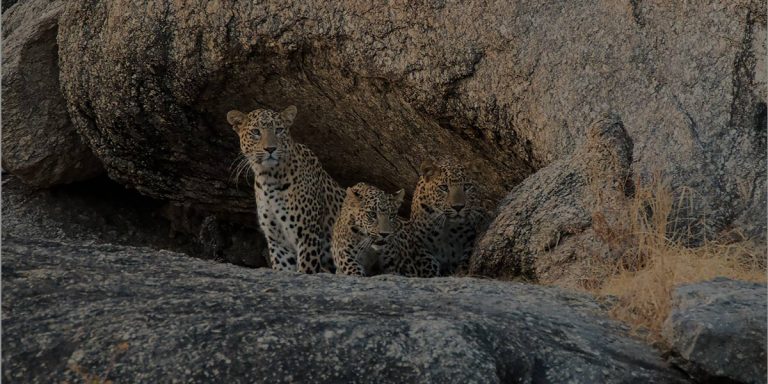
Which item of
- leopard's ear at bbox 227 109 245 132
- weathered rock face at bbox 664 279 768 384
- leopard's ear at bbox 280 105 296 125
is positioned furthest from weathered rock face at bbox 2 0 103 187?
weathered rock face at bbox 664 279 768 384

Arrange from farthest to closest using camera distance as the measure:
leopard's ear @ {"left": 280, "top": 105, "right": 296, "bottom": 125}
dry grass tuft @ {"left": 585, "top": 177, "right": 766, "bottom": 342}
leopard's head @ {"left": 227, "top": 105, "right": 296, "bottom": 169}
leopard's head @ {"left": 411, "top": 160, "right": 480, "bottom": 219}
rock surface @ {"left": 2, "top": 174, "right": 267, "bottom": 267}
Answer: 1. rock surface @ {"left": 2, "top": 174, "right": 267, "bottom": 267}
2. leopard's ear @ {"left": 280, "top": 105, "right": 296, "bottom": 125}
3. leopard's head @ {"left": 227, "top": 105, "right": 296, "bottom": 169}
4. leopard's head @ {"left": 411, "top": 160, "right": 480, "bottom": 219}
5. dry grass tuft @ {"left": 585, "top": 177, "right": 766, "bottom": 342}

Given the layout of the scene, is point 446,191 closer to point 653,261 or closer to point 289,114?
point 289,114

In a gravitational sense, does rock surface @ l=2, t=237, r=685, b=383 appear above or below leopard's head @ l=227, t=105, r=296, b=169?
below

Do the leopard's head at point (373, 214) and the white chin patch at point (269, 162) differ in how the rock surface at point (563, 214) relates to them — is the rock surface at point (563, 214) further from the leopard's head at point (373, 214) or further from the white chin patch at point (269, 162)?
the white chin patch at point (269, 162)

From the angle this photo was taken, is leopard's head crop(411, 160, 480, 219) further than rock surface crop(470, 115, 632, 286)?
Yes

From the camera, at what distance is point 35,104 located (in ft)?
58.6

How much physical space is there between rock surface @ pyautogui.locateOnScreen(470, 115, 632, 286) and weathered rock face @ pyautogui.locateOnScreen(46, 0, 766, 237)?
453mm

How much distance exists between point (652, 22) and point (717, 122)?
55.2 inches

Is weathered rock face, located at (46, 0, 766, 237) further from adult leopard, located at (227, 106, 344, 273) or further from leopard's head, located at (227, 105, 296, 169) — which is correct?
adult leopard, located at (227, 106, 344, 273)

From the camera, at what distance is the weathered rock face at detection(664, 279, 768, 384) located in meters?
9.01

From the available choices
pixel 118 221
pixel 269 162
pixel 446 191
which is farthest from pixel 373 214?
pixel 118 221

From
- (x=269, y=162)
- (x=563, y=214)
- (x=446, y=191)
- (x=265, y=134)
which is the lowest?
(x=446, y=191)

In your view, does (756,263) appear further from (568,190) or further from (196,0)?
(196,0)

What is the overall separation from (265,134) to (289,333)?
615 cm
